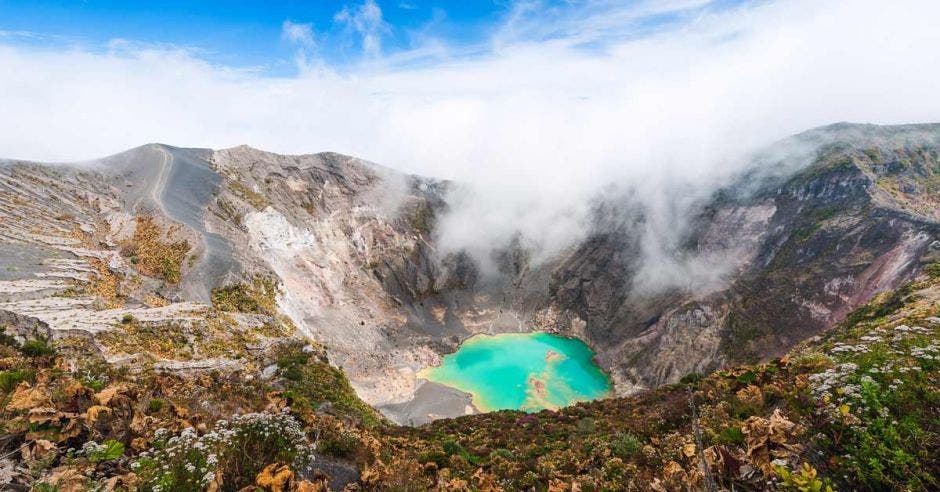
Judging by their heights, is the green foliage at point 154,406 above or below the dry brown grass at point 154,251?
above

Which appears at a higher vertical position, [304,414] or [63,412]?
[63,412]

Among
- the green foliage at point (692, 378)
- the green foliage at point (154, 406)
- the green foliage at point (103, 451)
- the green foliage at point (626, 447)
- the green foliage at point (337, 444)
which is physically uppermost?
the green foliage at point (103, 451)

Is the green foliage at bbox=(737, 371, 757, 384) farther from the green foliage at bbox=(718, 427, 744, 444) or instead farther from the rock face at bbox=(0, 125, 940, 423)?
the rock face at bbox=(0, 125, 940, 423)

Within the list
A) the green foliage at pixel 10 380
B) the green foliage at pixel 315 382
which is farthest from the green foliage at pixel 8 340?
the green foliage at pixel 315 382

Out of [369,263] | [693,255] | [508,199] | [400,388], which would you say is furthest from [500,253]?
[400,388]

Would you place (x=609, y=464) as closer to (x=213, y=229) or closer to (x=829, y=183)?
(x=213, y=229)

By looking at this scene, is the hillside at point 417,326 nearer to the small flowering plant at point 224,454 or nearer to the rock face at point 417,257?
the small flowering plant at point 224,454
